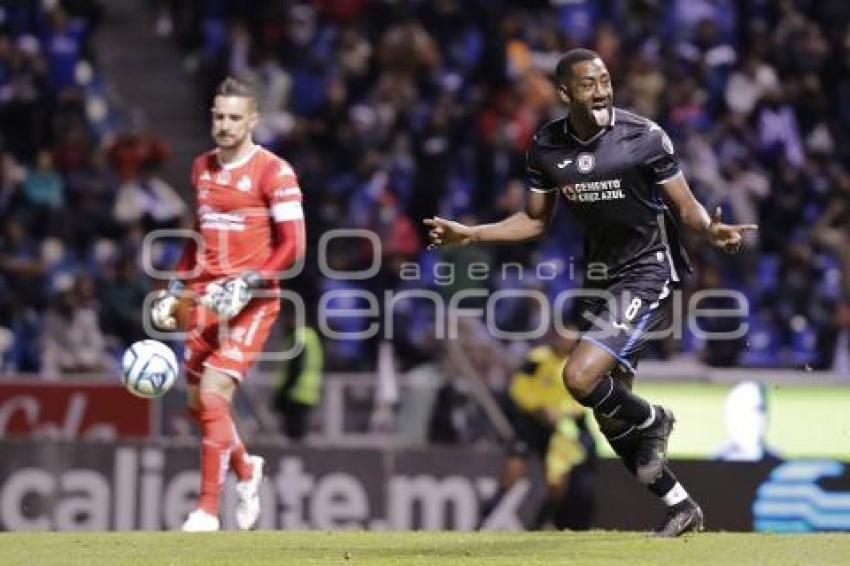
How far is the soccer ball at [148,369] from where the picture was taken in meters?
13.4

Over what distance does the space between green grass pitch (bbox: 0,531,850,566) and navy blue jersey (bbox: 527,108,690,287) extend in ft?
5.18

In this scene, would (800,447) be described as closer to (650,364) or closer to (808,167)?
(650,364)

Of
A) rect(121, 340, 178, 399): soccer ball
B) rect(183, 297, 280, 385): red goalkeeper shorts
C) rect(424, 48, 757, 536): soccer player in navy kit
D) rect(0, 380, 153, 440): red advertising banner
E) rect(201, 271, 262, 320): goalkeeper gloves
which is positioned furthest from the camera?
rect(0, 380, 153, 440): red advertising banner

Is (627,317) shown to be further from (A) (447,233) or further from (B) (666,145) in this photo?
(A) (447,233)

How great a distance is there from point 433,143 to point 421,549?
1201 centimetres

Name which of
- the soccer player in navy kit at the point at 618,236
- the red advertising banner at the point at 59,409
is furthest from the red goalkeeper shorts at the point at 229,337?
the red advertising banner at the point at 59,409

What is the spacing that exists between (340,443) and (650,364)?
2.88 metres

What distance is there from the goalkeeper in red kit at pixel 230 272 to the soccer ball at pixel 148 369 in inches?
13.3

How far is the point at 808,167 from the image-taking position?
78.3ft

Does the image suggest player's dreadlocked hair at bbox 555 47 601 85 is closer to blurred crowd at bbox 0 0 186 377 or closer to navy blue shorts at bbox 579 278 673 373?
navy blue shorts at bbox 579 278 673 373

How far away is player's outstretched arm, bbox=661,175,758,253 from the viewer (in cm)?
1140

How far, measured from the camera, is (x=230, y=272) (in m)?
13.9

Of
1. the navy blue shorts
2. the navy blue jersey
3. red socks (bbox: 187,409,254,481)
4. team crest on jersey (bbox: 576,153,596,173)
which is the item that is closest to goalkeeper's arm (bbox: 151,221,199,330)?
red socks (bbox: 187,409,254,481)

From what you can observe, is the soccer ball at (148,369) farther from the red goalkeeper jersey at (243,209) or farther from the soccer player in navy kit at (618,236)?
the soccer player in navy kit at (618,236)
